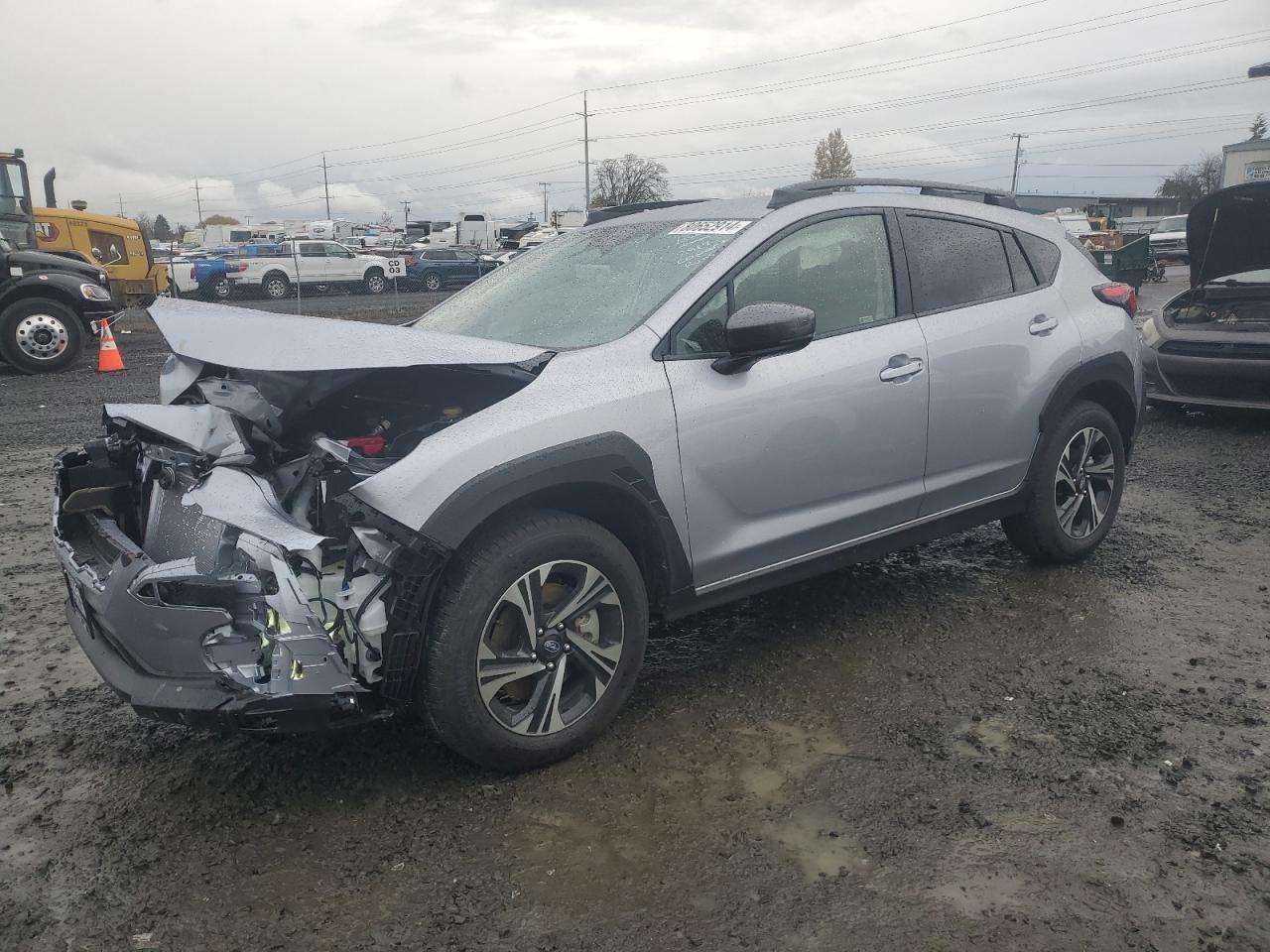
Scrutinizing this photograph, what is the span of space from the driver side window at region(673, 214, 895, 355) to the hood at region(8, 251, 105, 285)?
40.1 ft

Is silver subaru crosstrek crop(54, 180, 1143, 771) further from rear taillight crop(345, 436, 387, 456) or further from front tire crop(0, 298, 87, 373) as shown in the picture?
front tire crop(0, 298, 87, 373)

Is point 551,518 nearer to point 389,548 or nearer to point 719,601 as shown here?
point 389,548

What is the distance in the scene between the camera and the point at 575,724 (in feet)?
10.8

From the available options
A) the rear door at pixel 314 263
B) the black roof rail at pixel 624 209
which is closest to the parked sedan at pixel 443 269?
the rear door at pixel 314 263

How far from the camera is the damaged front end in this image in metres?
2.78

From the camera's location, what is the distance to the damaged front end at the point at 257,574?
278 cm

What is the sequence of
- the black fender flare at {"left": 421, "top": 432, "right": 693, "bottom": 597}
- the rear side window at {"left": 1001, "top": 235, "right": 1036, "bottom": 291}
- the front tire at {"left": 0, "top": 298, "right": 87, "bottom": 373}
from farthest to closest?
the front tire at {"left": 0, "top": 298, "right": 87, "bottom": 373} → the rear side window at {"left": 1001, "top": 235, "right": 1036, "bottom": 291} → the black fender flare at {"left": 421, "top": 432, "right": 693, "bottom": 597}

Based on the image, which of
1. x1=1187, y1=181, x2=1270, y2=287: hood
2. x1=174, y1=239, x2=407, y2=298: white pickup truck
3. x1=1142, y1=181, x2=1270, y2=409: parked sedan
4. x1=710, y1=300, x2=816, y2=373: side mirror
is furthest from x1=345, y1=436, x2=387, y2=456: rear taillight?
x1=174, y1=239, x2=407, y2=298: white pickup truck

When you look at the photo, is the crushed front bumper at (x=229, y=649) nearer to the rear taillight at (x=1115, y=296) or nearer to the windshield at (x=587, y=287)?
the windshield at (x=587, y=287)

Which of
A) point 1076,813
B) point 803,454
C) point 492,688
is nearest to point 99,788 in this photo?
point 492,688

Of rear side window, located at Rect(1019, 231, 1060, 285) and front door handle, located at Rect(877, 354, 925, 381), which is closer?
front door handle, located at Rect(877, 354, 925, 381)

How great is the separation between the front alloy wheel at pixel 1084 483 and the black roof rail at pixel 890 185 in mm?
1179

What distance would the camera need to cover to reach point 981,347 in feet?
14.3

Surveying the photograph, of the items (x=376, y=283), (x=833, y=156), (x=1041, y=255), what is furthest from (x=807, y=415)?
(x=833, y=156)
